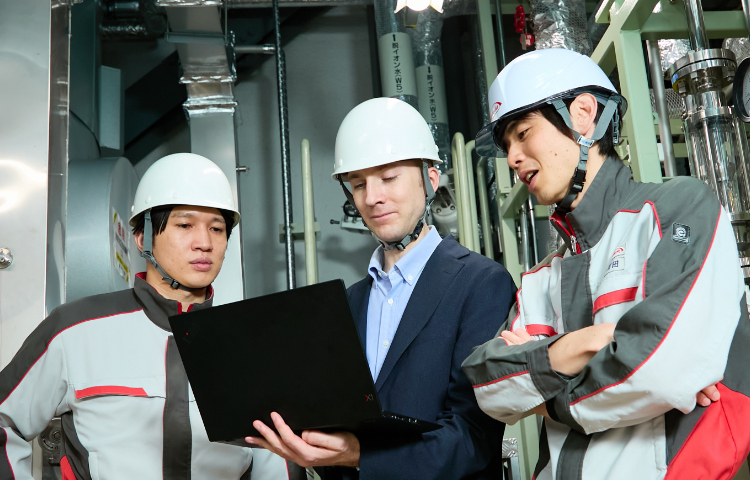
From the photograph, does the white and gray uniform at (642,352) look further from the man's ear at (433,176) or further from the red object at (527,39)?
the red object at (527,39)

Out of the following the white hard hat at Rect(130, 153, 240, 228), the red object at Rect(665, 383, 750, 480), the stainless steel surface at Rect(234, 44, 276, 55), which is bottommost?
the red object at Rect(665, 383, 750, 480)

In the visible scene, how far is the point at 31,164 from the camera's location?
2.23m

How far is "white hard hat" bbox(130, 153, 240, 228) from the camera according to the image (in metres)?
1.97

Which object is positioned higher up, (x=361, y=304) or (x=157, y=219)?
(x=157, y=219)

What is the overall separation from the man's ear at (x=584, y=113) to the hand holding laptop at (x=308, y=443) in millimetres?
774

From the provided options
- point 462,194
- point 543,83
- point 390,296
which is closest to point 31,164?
point 390,296

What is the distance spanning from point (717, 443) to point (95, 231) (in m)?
2.39

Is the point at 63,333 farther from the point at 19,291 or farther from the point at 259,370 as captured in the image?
the point at 259,370

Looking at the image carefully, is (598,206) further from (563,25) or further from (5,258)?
(563,25)

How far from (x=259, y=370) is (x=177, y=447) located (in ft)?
1.86

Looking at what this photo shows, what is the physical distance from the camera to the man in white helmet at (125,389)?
172 centimetres

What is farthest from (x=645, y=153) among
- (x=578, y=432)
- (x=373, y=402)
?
(x=373, y=402)

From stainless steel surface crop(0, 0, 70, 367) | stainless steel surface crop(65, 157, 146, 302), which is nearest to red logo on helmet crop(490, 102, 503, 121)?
stainless steel surface crop(0, 0, 70, 367)

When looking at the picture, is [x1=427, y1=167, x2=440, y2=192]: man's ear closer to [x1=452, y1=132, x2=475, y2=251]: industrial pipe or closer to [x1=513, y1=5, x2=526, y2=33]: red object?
[x1=452, y1=132, x2=475, y2=251]: industrial pipe
